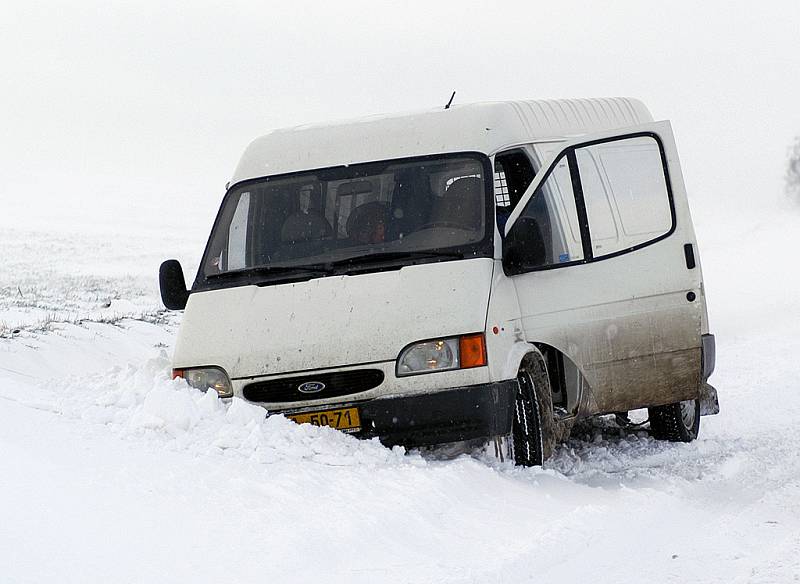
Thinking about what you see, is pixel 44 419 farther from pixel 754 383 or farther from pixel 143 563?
pixel 754 383

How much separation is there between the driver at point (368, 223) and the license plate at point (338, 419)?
43.6 inches

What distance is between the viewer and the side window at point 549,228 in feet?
24.4

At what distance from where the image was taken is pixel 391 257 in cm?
755

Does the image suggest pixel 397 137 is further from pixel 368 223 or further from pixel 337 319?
pixel 337 319

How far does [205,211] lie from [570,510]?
190 feet

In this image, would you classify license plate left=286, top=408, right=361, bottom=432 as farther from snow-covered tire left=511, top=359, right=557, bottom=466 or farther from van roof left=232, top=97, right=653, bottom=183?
van roof left=232, top=97, right=653, bottom=183

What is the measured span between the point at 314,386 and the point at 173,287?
5.13 feet

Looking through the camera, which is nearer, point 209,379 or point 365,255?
point 209,379

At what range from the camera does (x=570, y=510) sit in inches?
261

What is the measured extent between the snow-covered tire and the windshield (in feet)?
2.58

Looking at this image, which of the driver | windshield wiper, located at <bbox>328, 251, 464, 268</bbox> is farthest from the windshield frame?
the driver

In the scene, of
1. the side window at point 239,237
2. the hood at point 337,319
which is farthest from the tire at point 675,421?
the side window at point 239,237

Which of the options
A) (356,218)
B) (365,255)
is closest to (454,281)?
(365,255)

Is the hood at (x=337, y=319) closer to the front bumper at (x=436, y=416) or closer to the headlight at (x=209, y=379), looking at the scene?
the headlight at (x=209, y=379)
